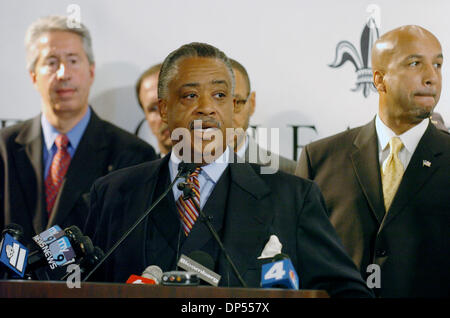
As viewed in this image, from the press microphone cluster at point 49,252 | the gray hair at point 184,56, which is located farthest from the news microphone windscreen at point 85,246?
the gray hair at point 184,56

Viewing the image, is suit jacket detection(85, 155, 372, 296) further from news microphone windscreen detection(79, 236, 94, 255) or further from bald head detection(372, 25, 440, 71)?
bald head detection(372, 25, 440, 71)

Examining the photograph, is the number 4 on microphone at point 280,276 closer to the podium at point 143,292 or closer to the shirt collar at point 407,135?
the podium at point 143,292

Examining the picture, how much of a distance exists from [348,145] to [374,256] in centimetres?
58

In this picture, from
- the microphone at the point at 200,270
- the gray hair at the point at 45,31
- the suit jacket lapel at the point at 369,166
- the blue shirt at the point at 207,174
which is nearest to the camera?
the microphone at the point at 200,270

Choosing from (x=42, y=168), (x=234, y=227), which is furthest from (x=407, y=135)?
(x=42, y=168)

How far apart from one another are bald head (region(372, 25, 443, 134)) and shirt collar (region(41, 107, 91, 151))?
4.87 feet

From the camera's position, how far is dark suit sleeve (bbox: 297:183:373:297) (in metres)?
2.22

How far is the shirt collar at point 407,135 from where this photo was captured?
3174 mm

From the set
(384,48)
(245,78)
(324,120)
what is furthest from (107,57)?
(384,48)

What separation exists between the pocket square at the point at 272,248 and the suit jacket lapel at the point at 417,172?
861 millimetres

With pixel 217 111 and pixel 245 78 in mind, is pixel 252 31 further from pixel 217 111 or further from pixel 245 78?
pixel 217 111

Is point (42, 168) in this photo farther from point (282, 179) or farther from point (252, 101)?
point (282, 179)

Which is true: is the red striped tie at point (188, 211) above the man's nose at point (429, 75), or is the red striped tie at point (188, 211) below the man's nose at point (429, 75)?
below

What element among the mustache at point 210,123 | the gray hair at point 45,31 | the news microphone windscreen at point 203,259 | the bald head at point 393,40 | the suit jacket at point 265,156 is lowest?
the news microphone windscreen at point 203,259
